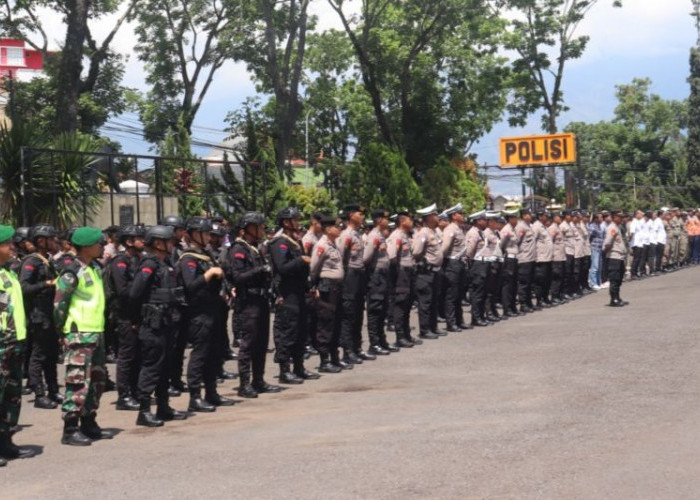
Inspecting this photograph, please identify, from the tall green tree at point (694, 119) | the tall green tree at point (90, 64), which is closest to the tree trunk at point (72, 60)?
the tall green tree at point (90, 64)

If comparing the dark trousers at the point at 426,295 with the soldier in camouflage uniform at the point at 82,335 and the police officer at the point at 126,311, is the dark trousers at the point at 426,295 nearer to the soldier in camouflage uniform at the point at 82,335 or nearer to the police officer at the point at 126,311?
the police officer at the point at 126,311

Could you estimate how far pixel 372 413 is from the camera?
973cm

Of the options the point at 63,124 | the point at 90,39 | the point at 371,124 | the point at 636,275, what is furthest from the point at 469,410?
the point at 371,124

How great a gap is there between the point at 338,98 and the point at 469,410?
167ft

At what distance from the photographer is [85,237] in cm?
891

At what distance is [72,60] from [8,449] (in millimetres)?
18919

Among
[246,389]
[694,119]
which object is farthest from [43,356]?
[694,119]

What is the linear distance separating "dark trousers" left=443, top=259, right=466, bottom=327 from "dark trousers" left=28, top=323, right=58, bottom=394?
7576 mm

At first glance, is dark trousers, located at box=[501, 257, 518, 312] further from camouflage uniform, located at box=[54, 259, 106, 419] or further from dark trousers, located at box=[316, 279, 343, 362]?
camouflage uniform, located at box=[54, 259, 106, 419]

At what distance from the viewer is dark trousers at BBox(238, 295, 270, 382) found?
11.1 m

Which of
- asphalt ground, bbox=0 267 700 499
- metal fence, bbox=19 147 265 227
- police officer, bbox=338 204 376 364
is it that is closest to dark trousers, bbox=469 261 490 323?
police officer, bbox=338 204 376 364

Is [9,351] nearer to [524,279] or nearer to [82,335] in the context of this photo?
[82,335]

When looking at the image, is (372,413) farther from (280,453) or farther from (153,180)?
(153,180)

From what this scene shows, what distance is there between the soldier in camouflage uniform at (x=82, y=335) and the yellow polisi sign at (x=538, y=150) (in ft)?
77.9
